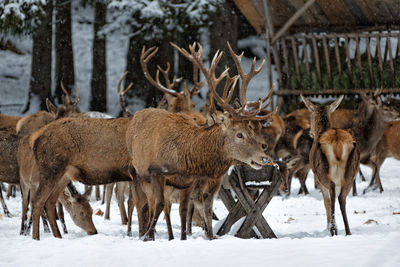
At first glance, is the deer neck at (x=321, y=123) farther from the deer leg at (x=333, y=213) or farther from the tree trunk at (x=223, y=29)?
the tree trunk at (x=223, y=29)

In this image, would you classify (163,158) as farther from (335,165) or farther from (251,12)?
(251,12)

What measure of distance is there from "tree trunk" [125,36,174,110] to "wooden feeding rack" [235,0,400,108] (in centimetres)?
334

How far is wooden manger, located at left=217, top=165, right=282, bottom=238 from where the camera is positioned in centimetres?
724

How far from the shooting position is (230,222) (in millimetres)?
7676

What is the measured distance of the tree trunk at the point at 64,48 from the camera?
19.2 m

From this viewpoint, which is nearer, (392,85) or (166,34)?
(392,85)

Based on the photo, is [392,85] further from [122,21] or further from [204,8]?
[122,21]

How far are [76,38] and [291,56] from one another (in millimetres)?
14005

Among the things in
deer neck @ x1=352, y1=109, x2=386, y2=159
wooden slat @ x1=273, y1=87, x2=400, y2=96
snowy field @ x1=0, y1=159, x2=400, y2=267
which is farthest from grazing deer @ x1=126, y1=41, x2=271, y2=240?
wooden slat @ x1=273, y1=87, x2=400, y2=96

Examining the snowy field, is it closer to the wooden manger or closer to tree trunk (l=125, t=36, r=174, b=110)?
the wooden manger

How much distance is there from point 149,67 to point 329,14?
18.5 ft

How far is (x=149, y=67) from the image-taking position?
1856 centimetres

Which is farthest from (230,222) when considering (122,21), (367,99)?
(122,21)

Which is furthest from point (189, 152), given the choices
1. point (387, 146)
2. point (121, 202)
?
point (387, 146)
